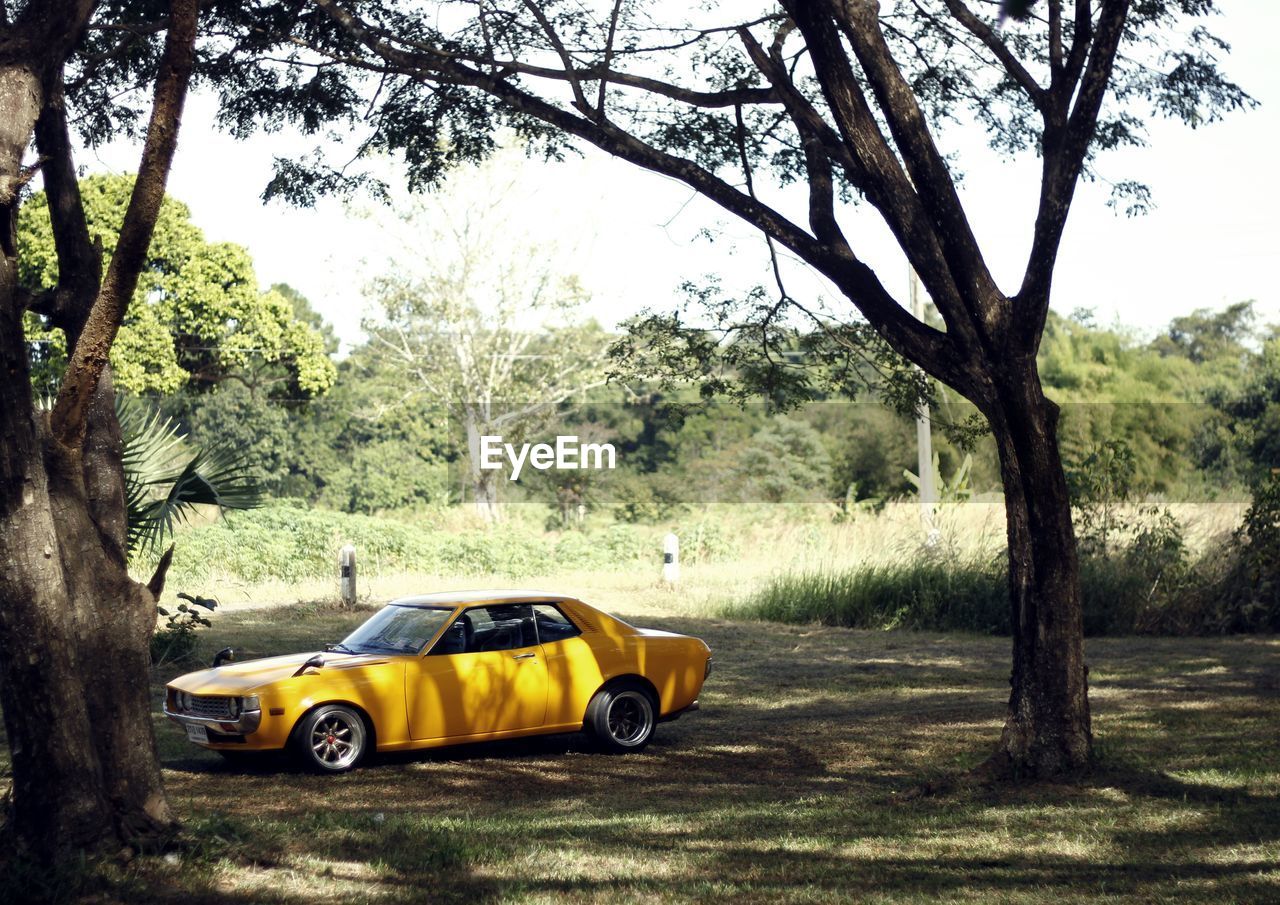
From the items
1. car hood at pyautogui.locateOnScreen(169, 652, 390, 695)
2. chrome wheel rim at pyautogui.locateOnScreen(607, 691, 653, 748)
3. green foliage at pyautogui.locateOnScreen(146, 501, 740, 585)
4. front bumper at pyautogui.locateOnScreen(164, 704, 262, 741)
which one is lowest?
chrome wheel rim at pyautogui.locateOnScreen(607, 691, 653, 748)

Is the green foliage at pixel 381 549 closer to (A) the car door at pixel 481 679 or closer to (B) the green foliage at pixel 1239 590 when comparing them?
(B) the green foliage at pixel 1239 590

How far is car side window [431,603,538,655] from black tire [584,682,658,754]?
0.77 meters

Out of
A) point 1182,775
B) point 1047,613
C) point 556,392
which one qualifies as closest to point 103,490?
point 1047,613

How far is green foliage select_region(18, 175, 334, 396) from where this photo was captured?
32125 millimetres

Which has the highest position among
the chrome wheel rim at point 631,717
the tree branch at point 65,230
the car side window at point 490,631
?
the tree branch at point 65,230

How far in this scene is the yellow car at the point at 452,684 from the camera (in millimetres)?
10984

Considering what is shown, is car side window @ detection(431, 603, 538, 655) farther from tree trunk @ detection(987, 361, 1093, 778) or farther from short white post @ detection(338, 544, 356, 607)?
short white post @ detection(338, 544, 356, 607)

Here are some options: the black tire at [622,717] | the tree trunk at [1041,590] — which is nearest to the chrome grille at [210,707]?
the black tire at [622,717]

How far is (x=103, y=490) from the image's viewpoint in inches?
321

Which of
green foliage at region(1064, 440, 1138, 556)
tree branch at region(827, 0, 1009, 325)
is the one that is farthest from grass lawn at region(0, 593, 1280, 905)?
green foliage at region(1064, 440, 1138, 556)

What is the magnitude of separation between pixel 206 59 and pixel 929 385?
7.80m

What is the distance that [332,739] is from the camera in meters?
11.2

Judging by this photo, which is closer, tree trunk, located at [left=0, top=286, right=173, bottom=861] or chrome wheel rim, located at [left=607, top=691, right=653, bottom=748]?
tree trunk, located at [left=0, top=286, right=173, bottom=861]

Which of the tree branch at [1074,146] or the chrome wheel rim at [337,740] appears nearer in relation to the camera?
the tree branch at [1074,146]
